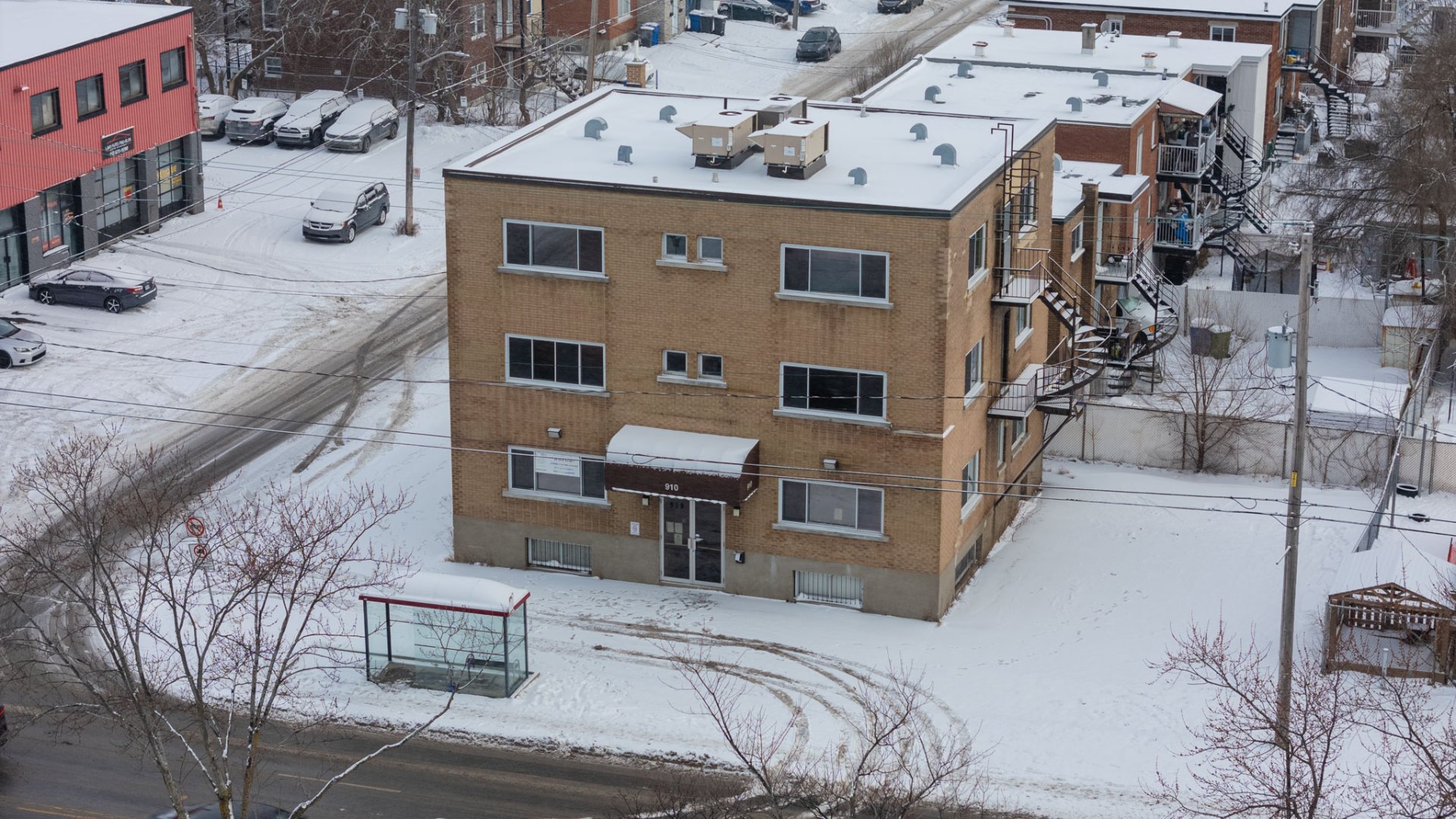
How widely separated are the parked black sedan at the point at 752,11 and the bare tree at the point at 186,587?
55.2m

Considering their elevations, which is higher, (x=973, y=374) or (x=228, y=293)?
(x=973, y=374)

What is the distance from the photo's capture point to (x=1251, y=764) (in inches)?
1385

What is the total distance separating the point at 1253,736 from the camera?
36.0m

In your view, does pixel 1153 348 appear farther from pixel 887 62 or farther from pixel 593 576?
pixel 887 62

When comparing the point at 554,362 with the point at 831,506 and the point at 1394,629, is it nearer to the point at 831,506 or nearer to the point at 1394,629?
the point at 831,506

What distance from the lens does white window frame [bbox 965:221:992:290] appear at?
41.5m

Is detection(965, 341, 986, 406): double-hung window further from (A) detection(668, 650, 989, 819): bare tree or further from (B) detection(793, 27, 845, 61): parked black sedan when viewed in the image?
(B) detection(793, 27, 845, 61): parked black sedan

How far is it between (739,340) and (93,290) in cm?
2777

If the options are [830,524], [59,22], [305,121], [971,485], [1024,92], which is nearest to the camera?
[830,524]

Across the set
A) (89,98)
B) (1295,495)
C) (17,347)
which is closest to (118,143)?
(89,98)

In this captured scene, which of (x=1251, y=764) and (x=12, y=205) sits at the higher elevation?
(x=12, y=205)

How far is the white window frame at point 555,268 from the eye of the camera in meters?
41.8

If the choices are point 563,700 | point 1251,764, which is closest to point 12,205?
point 563,700

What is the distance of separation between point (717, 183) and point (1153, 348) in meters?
12.8
